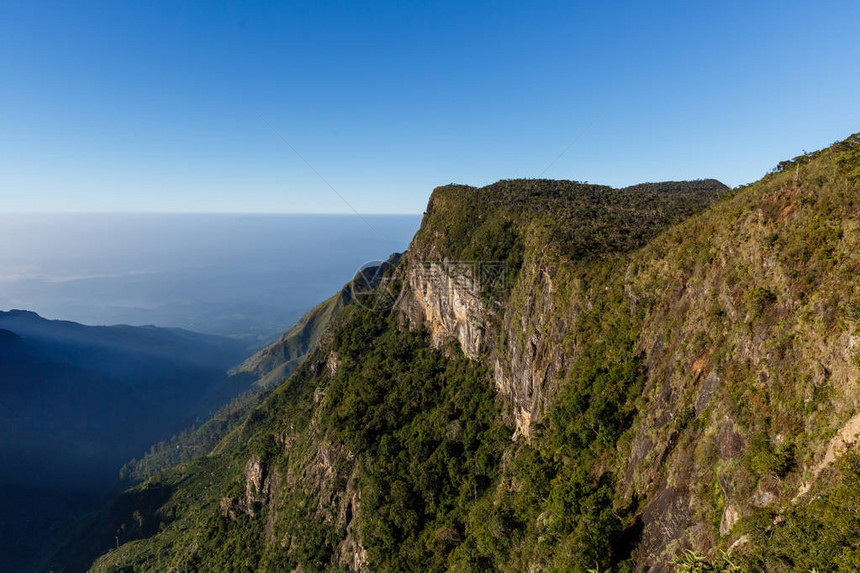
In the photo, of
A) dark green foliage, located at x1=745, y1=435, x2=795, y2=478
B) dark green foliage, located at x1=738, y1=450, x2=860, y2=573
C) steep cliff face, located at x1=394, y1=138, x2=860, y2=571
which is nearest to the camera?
dark green foliage, located at x1=738, y1=450, x2=860, y2=573

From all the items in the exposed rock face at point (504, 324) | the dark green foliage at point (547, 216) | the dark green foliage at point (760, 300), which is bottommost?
the exposed rock face at point (504, 324)

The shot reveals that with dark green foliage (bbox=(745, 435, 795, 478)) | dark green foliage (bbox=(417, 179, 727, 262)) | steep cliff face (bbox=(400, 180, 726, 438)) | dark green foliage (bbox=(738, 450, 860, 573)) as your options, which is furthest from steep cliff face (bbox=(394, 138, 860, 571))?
dark green foliage (bbox=(417, 179, 727, 262))

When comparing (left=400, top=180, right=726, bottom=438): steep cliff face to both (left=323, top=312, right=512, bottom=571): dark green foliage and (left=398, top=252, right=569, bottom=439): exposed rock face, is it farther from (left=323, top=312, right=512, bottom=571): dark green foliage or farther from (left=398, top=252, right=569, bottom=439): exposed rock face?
(left=323, top=312, right=512, bottom=571): dark green foliage

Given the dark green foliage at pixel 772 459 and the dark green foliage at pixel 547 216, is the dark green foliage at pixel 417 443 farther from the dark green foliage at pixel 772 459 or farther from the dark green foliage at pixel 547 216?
the dark green foliage at pixel 772 459

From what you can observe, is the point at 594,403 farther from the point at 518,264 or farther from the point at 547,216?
the point at 547,216

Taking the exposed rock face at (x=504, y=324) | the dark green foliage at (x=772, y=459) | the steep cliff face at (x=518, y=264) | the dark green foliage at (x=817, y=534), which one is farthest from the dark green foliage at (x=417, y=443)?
the dark green foliage at (x=817, y=534)

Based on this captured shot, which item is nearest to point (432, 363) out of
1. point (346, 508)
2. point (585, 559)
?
point (346, 508)

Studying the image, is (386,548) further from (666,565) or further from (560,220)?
(560,220)

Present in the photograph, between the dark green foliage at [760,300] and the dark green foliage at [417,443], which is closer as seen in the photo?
the dark green foliage at [760,300]

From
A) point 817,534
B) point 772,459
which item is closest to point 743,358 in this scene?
point 772,459
